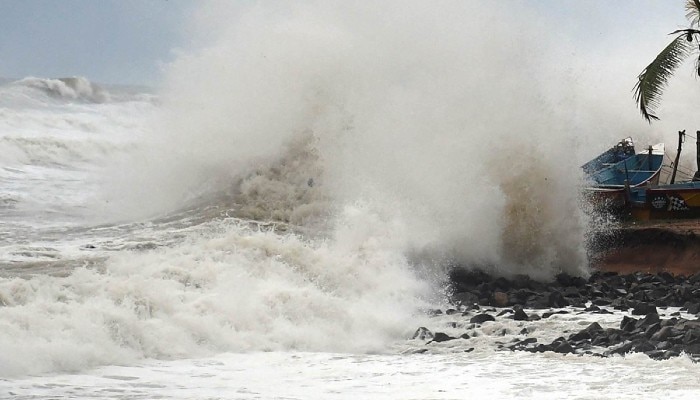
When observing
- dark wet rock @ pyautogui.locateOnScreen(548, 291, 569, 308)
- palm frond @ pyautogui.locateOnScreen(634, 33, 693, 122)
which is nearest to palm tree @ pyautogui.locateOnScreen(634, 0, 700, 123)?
palm frond @ pyautogui.locateOnScreen(634, 33, 693, 122)

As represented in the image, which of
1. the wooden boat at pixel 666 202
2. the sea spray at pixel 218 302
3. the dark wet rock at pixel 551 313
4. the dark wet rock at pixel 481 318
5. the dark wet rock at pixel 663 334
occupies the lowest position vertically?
the dark wet rock at pixel 663 334

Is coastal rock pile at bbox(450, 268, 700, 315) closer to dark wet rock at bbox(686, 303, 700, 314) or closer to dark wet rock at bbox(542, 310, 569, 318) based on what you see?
dark wet rock at bbox(686, 303, 700, 314)

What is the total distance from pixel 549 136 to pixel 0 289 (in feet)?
35.0

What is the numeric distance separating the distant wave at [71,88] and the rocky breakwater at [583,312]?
3671 centimetres

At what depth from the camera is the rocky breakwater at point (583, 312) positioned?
10.1 meters

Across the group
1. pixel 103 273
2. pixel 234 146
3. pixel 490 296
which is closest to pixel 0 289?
pixel 103 273

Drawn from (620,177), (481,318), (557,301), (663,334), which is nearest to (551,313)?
(557,301)

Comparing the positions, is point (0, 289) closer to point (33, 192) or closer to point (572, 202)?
point (572, 202)

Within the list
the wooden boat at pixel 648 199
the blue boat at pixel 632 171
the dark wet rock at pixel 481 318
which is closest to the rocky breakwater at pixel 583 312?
the dark wet rock at pixel 481 318

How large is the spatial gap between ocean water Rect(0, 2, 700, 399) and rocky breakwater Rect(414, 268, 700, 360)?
0.65 feet

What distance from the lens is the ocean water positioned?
902cm

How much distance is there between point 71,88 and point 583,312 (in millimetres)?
41121

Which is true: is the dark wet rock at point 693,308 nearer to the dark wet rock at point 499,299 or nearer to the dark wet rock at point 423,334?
the dark wet rock at point 499,299

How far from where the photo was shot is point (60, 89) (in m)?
48.4
